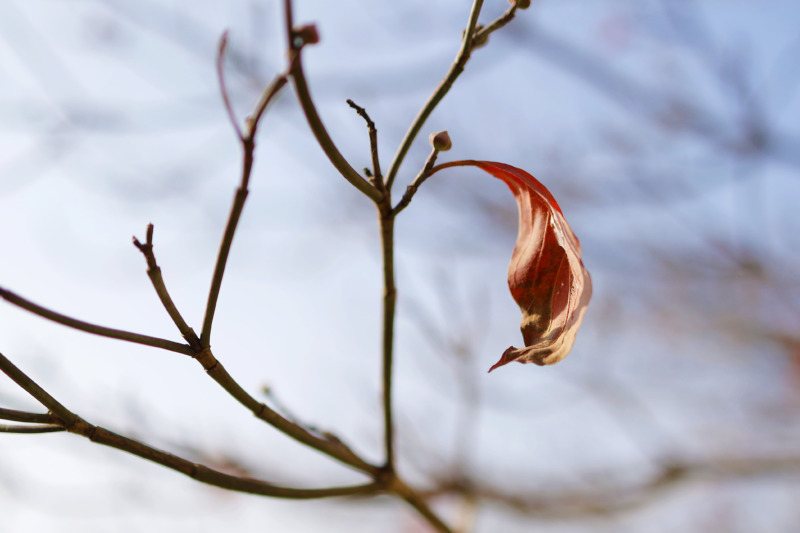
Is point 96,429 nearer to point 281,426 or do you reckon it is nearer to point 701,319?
point 281,426

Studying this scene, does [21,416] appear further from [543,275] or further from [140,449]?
[543,275]

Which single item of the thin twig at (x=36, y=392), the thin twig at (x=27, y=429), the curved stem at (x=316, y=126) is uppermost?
the curved stem at (x=316, y=126)

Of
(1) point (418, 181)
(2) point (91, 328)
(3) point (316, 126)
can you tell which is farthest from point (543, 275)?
(2) point (91, 328)

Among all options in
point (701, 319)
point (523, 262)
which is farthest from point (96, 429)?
point (701, 319)

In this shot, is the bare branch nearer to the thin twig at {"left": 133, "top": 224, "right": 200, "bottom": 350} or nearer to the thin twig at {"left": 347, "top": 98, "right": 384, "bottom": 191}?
the thin twig at {"left": 347, "top": 98, "right": 384, "bottom": 191}

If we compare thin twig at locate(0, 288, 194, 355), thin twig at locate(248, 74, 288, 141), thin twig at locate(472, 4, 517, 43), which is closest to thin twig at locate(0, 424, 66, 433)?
thin twig at locate(0, 288, 194, 355)

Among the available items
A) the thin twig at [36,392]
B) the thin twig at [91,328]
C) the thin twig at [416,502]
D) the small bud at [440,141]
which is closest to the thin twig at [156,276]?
the thin twig at [91,328]

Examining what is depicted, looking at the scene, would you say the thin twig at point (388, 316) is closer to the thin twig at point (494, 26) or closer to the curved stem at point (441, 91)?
the curved stem at point (441, 91)
